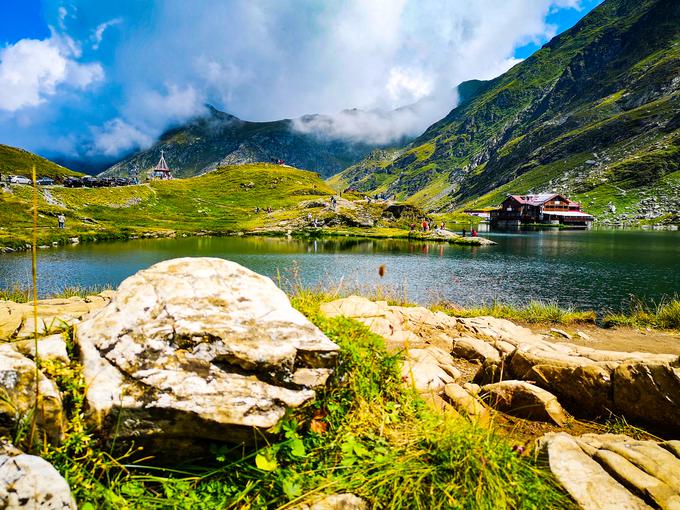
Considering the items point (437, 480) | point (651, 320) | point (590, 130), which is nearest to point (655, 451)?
point (437, 480)

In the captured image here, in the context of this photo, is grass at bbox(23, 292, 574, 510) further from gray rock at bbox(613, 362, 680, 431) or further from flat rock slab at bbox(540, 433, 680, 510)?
gray rock at bbox(613, 362, 680, 431)

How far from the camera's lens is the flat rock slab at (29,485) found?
8.66 ft

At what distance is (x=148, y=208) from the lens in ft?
430

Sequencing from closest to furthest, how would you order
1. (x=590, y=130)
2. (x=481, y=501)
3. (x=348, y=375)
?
(x=481, y=501) → (x=348, y=375) → (x=590, y=130)

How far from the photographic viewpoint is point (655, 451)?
3.96 metres

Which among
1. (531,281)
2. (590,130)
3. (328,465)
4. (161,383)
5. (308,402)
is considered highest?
(590,130)

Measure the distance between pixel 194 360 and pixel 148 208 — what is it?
481 ft

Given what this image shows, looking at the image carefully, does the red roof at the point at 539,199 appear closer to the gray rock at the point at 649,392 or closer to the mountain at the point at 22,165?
the gray rock at the point at 649,392

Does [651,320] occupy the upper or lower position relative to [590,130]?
lower

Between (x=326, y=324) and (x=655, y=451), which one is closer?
(x=655, y=451)

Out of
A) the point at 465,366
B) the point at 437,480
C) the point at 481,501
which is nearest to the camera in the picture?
the point at 481,501

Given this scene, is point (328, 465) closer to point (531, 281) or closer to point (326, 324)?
point (326, 324)

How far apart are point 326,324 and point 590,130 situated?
252 m

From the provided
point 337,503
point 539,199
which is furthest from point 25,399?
point 539,199
